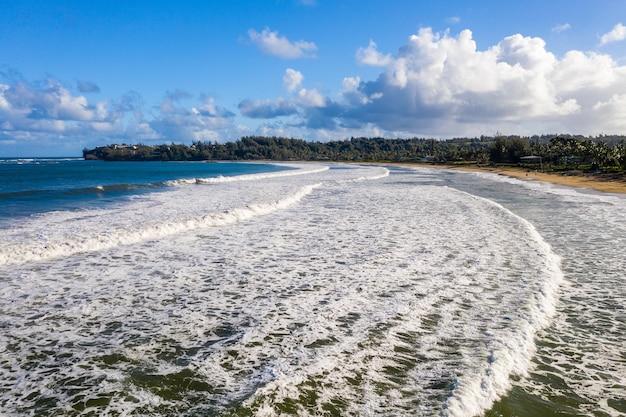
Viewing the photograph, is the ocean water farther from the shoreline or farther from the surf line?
the shoreline

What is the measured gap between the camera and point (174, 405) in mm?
4363

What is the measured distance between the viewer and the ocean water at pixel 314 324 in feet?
14.9

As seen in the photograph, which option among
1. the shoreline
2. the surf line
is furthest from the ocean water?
the shoreline

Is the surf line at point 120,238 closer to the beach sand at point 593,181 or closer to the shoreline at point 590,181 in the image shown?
the shoreline at point 590,181

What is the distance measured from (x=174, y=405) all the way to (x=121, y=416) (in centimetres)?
54

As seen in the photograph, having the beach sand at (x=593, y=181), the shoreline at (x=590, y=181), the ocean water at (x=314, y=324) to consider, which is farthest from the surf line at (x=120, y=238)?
the beach sand at (x=593, y=181)

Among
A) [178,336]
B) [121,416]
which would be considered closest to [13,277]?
[178,336]

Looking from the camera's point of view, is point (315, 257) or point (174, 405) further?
point (315, 257)

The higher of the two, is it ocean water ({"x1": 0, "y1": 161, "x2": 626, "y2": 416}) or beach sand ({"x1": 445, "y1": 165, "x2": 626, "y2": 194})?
beach sand ({"x1": 445, "y1": 165, "x2": 626, "y2": 194})

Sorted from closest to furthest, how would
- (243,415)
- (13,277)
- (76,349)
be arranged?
(243,415) < (76,349) < (13,277)

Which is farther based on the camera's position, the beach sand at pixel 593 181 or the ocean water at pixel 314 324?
the beach sand at pixel 593 181

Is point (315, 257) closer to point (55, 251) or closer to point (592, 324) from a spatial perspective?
point (592, 324)

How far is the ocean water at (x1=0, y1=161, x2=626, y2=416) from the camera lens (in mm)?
4535

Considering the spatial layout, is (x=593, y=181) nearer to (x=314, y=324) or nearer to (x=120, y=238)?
(x=120, y=238)
